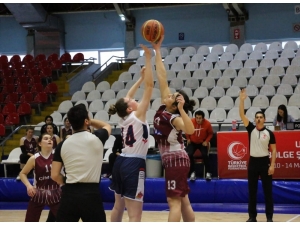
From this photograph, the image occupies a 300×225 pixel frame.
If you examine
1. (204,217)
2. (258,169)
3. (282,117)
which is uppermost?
(282,117)

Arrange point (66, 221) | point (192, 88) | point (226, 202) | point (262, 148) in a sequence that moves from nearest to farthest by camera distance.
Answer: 1. point (66, 221)
2. point (262, 148)
3. point (226, 202)
4. point (192, 88)

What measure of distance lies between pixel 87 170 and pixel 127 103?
45.3 inches

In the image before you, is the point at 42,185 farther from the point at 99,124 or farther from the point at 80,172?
the point at 80,172

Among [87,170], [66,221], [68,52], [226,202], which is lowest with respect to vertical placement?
[226,202]

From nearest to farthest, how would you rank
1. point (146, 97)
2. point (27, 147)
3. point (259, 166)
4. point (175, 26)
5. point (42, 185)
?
point (146, 97) → point (42, 185) → point (259, 166) → point (27, 147) → point (175, 26)

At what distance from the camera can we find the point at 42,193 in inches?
228

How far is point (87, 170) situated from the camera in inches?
171

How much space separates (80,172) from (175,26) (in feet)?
48.7

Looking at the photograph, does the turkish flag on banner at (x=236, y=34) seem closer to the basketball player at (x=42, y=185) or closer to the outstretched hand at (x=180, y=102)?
the basketball player at (x=42, y=185)

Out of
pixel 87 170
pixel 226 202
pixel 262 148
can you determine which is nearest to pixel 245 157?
pixel 226 202

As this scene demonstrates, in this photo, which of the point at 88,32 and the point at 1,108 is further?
the point at 88,32

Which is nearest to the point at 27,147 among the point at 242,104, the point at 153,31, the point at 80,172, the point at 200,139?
the point at 200,139

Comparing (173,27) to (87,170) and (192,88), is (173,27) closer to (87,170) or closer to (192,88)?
(192,88)

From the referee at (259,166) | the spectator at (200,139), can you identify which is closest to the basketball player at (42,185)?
the referee at (259,166)
